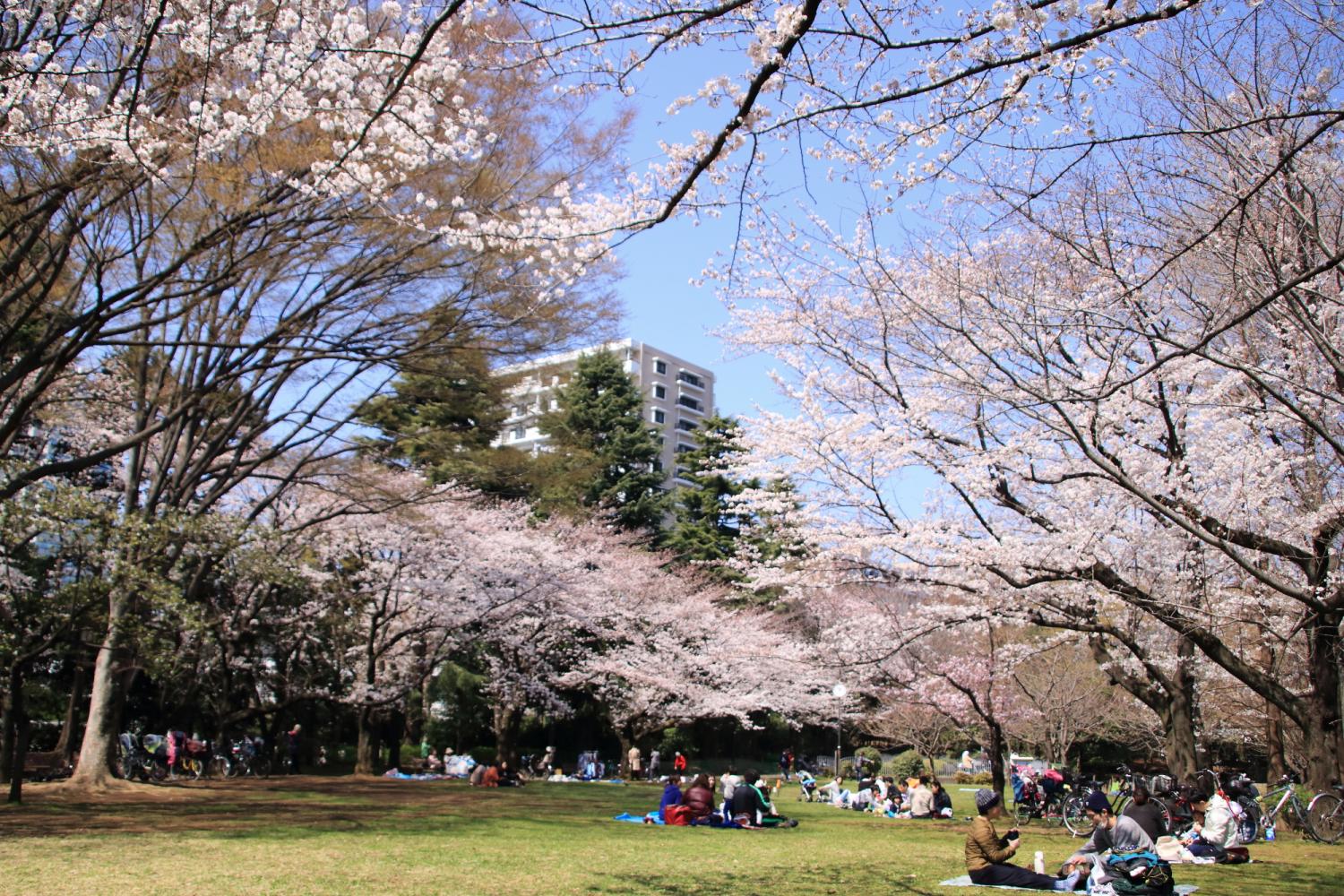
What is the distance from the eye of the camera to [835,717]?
28.1 metres

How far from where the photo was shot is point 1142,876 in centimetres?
637

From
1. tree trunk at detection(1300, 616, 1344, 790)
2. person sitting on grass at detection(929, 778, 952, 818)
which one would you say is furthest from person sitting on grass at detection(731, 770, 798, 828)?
tree trunk at detection(1300, 616, 1344, 790)

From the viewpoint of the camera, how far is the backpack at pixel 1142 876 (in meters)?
6.32

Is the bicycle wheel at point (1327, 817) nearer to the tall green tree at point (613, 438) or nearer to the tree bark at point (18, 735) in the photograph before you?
the tree bark at point (18, 735)

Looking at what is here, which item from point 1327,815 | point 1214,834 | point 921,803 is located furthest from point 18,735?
point 1327,815

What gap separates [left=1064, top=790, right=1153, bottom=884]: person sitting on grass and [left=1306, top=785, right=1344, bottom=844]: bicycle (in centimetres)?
379

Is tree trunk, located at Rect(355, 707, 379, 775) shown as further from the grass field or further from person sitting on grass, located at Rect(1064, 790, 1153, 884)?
person sitting on grass, located at Rect(1064, 790, 1153, 884)

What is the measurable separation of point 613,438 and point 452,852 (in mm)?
25288

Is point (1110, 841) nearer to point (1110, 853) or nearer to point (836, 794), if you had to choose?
point (1110, 853)

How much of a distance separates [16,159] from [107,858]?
16.4 feet

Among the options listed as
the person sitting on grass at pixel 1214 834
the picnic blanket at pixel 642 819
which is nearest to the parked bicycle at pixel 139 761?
the picnic blanket at pixel 642 819

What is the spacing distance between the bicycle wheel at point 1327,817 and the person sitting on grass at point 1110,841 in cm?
387

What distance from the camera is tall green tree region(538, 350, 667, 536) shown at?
31.4 metres

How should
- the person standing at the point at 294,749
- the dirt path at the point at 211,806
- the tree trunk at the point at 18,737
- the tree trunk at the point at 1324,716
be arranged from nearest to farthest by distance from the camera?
1. the dirt path at the point at 211,806
2. the tree trunk at the point at 18,737
3. the tree trunk at the point at 1324,716
4. the person standing at the point at 294,749
